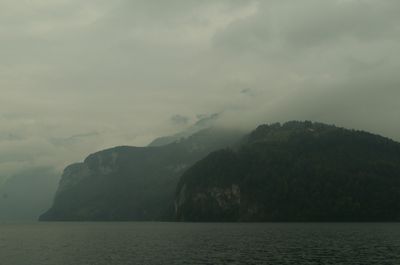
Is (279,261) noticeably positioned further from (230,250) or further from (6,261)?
(6,261)

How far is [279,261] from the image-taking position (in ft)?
301

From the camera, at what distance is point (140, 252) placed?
116 m

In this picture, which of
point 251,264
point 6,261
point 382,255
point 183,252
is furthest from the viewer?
point 183,252

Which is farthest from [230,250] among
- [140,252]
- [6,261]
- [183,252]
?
[6,261]

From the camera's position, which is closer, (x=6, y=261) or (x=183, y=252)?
(x=6, y=261)

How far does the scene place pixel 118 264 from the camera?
93625 millimetres

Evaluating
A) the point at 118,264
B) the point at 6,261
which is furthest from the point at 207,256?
the point at 6,261

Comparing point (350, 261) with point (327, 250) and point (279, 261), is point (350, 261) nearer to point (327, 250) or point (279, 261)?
point (279, 261)

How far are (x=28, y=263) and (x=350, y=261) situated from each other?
64.0 metres

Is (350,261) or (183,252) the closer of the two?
(350,261)

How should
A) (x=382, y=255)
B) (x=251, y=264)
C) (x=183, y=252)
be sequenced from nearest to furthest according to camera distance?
1. (x=251, y=264)
2. (x=382, y=255)
3. (x=183, y=252)

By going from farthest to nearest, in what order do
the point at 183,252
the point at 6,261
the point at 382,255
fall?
the point at 183,252 → the point at 6,261 → the point at 382,255

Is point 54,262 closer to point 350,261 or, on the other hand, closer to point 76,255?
point 76,255

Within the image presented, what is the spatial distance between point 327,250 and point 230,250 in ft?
73.1
